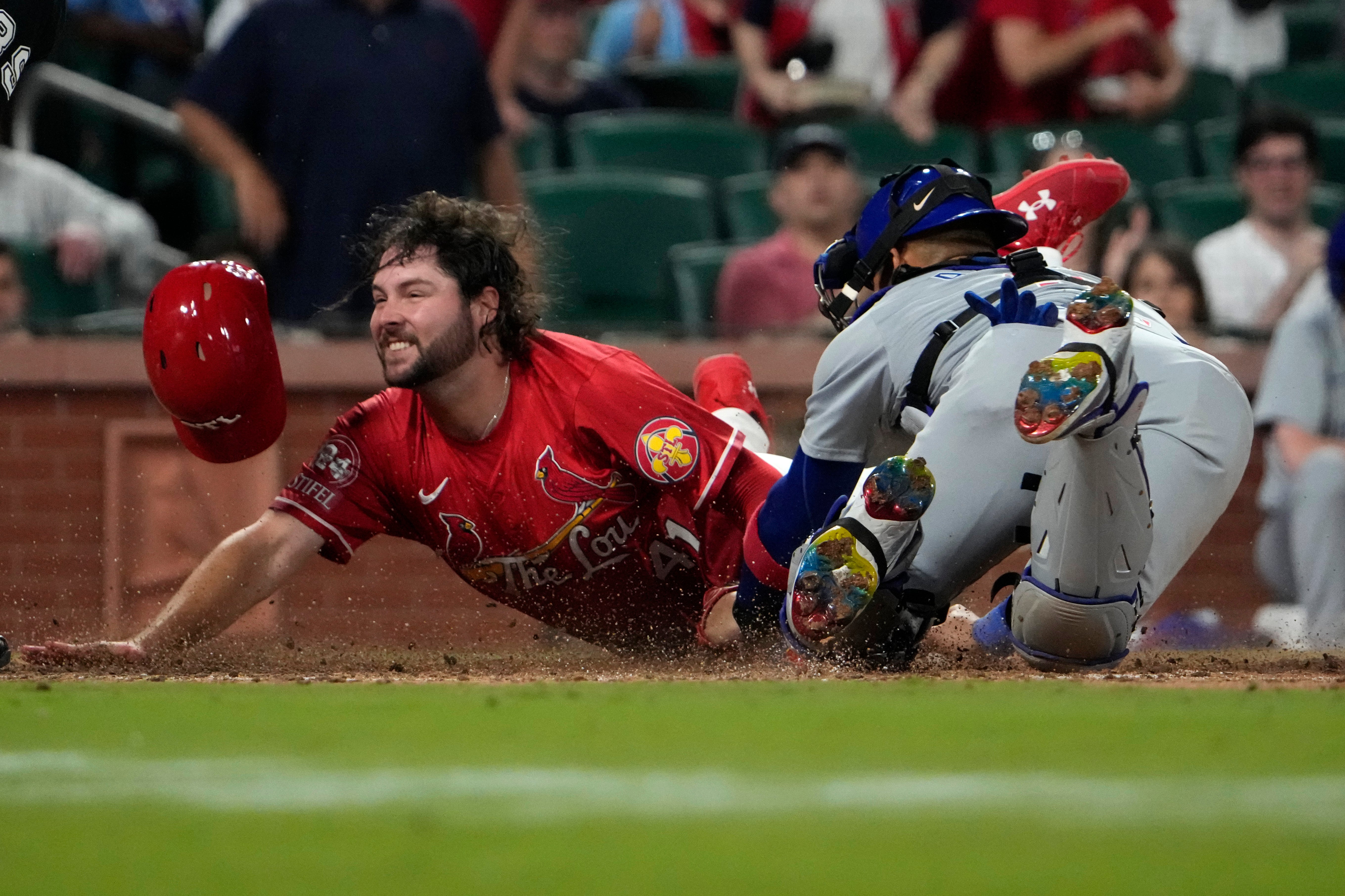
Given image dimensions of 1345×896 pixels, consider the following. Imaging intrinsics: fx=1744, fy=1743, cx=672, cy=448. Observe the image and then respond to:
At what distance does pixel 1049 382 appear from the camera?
10.5 feet

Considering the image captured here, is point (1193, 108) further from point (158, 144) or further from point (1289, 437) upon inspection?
point (158, 144)

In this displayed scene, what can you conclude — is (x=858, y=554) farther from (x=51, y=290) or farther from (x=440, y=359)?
(x=51, y=290)

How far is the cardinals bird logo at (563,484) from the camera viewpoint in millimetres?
4344

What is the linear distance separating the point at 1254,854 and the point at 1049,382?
1.41 metres

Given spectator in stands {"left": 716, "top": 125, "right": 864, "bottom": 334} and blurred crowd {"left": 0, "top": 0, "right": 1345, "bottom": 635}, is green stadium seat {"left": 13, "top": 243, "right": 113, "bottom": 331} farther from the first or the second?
spectator in stands {"left": 716, "top": 125, "right": 864, "bottom": 334}

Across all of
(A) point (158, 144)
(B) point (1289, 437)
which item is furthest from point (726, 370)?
(A) point (158, 144)

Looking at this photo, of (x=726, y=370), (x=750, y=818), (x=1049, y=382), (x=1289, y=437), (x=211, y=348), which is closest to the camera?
(x=750, y=818)

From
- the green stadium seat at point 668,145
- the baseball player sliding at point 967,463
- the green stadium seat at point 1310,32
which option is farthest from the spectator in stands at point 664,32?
the baseball player sliding at point 967,463

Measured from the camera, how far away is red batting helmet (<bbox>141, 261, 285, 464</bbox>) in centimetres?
423

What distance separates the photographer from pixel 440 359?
14.0 feet

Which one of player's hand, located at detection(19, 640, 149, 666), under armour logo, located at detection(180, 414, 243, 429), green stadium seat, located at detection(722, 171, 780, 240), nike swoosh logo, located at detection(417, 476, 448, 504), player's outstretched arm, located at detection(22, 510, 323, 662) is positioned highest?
green stadium seat, located at detection(722, 171, 780, 240)

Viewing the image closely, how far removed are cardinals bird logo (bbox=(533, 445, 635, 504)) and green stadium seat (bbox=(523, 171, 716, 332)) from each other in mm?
2538

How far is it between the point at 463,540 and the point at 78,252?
109 inches

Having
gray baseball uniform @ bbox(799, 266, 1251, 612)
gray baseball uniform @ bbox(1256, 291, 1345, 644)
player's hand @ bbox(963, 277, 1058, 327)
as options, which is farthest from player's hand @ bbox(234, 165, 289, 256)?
gray baseball uniform @ bbox(1256, 291, 1345, 644)
